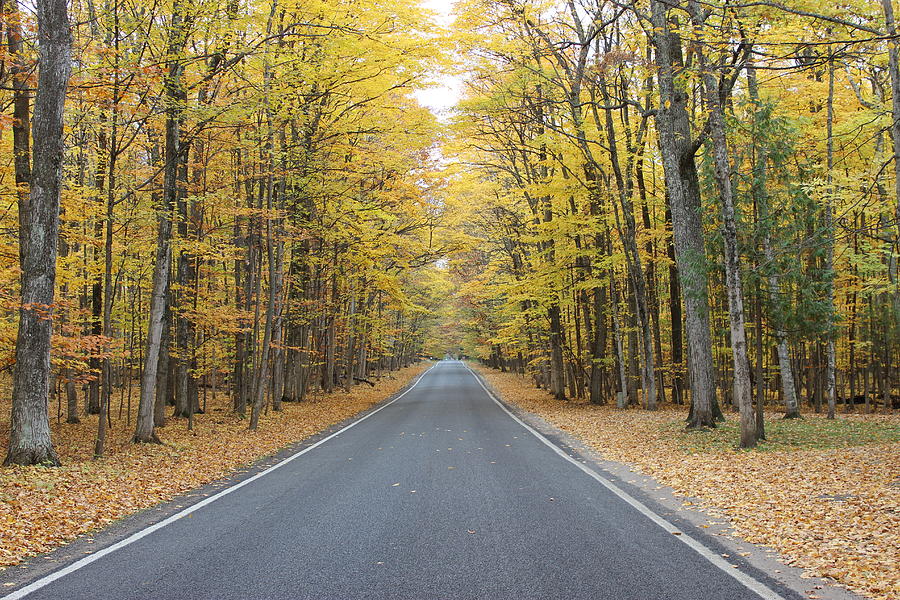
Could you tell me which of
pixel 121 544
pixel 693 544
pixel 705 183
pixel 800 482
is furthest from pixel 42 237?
pixel 705 183

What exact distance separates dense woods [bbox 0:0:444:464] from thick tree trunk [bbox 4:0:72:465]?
0.9 inches

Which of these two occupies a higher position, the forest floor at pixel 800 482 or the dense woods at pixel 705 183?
the dense woods at pixel 705 183

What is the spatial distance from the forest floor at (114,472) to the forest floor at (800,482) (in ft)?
22.4

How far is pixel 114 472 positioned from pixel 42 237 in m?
3.82

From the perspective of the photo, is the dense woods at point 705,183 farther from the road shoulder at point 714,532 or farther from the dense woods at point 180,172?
the dense woods at point 180,172

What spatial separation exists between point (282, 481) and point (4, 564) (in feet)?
13.0

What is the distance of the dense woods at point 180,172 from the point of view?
9172mm

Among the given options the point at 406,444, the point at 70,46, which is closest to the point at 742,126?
the point at 406,444

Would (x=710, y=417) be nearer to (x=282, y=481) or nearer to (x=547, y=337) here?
(x=282, y=481)

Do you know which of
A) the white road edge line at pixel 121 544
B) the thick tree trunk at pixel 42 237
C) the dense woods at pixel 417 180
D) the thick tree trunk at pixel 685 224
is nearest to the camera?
the white road edge line at pixel 121 544

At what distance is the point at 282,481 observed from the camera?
8617 mm

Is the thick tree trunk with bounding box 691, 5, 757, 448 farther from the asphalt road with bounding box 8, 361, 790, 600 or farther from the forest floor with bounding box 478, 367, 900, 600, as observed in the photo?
the asphalt road with bounding box 8, 361, 790, 600

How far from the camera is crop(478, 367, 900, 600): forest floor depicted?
16.0ft

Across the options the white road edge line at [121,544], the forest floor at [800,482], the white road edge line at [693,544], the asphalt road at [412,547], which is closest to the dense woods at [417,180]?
Result: the forest floor at [800,482]
